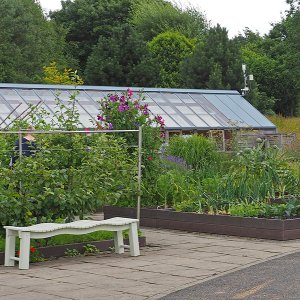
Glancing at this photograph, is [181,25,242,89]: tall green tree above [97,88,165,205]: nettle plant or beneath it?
above

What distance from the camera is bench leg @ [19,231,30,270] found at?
9.73m

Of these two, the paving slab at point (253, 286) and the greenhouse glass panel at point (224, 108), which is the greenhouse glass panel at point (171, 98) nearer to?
the greenhouse glass panel at point (224, 108)

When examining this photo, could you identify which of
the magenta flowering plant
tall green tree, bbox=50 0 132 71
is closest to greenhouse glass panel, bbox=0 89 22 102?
the magenta flowering plant

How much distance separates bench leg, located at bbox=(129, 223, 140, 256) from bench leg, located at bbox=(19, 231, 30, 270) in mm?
1520

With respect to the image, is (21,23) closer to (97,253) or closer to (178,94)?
(178,94)

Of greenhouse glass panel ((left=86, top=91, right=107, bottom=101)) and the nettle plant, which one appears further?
greenhouse glass panel ((left=86, top=91, right=107, bottom=101))

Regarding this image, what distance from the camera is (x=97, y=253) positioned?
36.4 ft

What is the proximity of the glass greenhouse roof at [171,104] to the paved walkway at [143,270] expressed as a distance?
47.2 ft

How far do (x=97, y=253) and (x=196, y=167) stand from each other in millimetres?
7583

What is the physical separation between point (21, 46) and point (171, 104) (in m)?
23.7

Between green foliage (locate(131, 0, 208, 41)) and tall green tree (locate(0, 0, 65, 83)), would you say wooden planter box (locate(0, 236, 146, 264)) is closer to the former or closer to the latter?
tall green tree (locate(0, 0, 65, 83))

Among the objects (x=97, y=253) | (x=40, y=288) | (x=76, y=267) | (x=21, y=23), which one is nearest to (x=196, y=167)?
(x=97, y=253)

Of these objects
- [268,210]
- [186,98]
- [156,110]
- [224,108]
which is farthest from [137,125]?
[224,108]

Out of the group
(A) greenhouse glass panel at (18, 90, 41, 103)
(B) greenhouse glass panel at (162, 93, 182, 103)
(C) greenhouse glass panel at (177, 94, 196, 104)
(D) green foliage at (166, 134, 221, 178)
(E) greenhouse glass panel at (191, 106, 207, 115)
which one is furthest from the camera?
(C) greenhouse glass panel at (177, 94, 196, 104)
